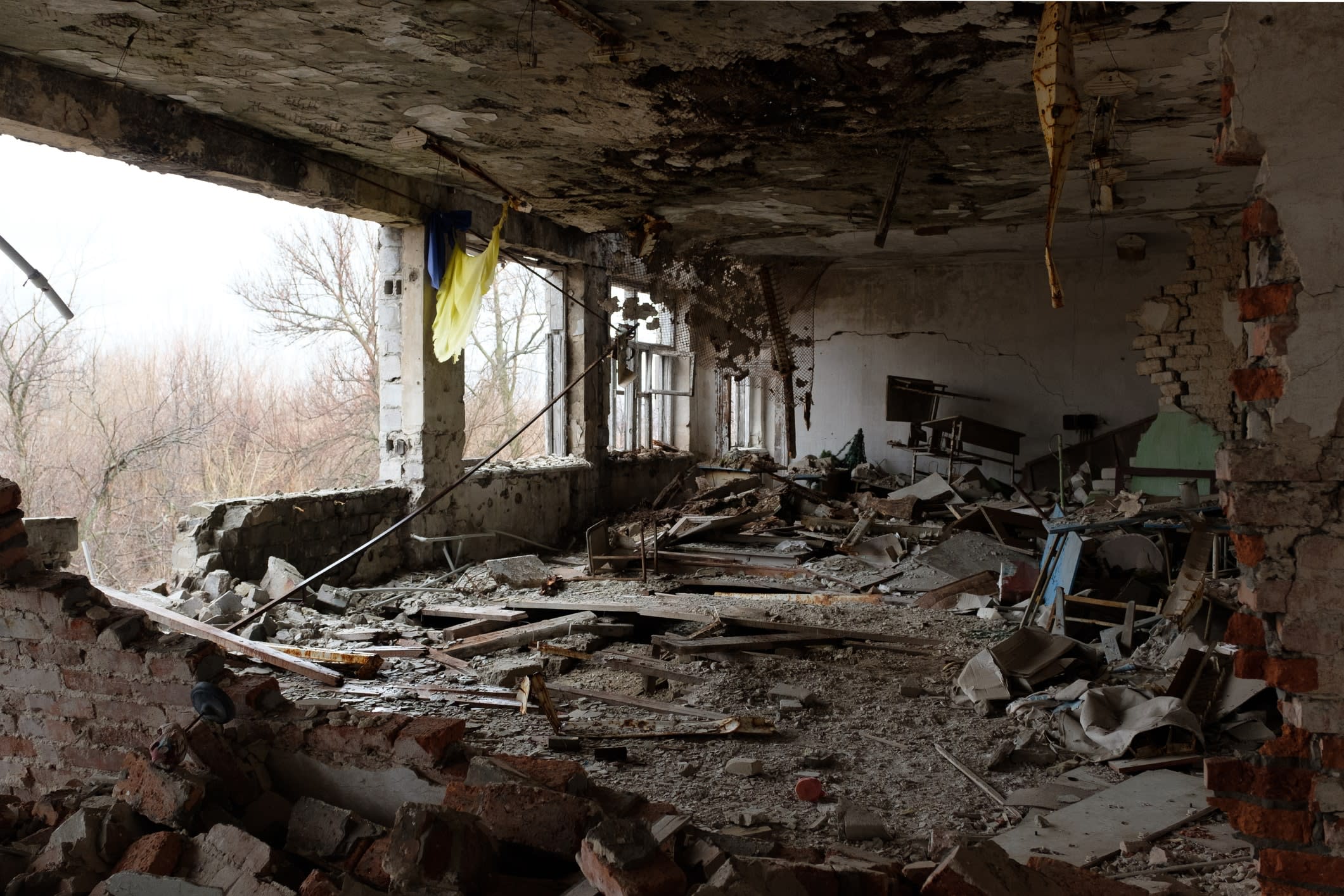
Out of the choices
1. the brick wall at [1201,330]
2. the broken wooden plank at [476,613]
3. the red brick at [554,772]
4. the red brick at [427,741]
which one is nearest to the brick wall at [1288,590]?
the red brick at [554,772]

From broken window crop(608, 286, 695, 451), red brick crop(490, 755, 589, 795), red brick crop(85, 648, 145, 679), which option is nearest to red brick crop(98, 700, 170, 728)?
red brick crop(85, 648, 145, 679)

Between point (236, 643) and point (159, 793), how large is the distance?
265 centimetres

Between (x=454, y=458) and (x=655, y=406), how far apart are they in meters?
4.35

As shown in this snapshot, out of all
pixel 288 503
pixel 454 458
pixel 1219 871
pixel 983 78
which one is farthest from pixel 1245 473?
pixel 454 458

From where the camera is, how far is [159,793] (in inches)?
101

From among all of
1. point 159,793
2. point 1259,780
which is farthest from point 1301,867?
point 159,793

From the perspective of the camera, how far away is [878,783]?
369 cm

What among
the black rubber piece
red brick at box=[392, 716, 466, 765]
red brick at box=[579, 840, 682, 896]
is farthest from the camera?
the black rubber piece

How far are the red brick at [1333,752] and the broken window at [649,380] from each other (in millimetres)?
7516

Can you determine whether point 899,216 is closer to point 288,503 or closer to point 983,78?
point 983,78

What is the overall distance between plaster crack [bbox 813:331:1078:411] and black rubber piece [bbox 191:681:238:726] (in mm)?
9990

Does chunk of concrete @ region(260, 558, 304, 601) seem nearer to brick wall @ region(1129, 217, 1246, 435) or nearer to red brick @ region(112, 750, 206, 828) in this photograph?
red brick @ region(112, 750, 206, 828)

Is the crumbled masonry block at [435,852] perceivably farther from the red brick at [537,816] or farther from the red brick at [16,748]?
the red brick at [16,748]

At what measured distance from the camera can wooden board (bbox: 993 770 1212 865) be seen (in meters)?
3.02
